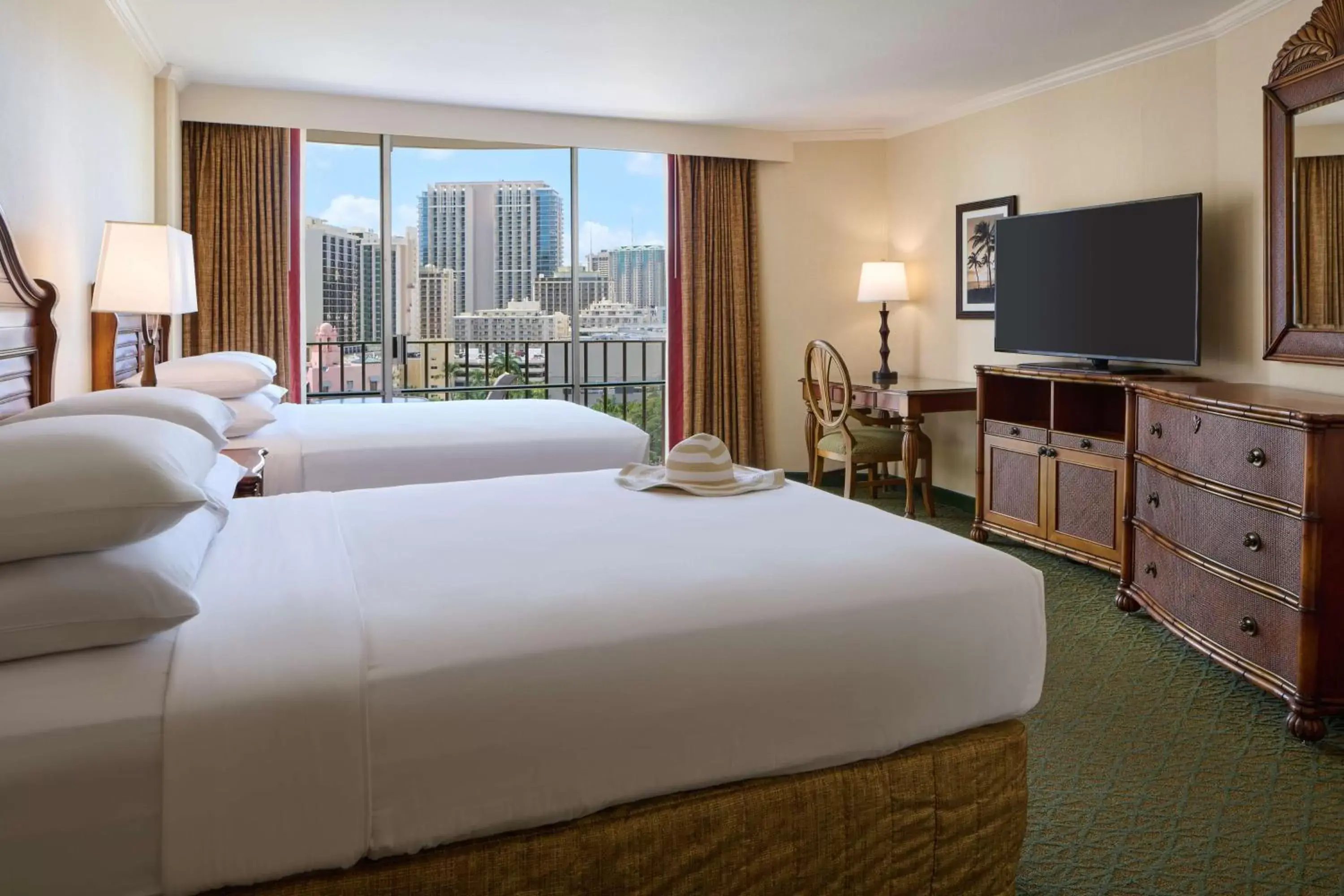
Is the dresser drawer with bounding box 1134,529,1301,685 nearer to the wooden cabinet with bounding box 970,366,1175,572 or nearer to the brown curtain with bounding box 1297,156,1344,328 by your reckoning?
the wooden cabinet with bounding box 970,366,1175,572

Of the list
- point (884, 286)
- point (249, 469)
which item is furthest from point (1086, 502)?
point (249, 469)

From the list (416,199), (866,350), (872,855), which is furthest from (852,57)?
(872,855)

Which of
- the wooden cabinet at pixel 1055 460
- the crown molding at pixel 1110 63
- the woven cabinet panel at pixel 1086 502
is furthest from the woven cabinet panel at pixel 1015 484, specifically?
the crown molding at pixel 1110 63

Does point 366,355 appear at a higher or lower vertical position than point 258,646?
higher

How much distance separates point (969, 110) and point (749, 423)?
2.34 metres

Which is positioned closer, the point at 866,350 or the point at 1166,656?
the point at 1166,656

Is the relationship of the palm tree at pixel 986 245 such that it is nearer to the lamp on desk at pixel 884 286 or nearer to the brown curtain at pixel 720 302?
the lamp on desk at pixel 884 286

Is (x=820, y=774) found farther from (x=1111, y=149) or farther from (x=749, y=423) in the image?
(x=749, y=423)

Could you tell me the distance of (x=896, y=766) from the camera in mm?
1709

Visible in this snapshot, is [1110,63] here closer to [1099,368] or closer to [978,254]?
[978,254]

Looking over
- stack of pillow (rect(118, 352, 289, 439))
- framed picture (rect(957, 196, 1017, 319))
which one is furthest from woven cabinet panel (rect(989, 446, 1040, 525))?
stack of pillow (rect(118, 352, 289, 439))

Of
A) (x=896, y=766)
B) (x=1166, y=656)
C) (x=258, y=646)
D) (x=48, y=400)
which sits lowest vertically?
(x=1166, y=656)

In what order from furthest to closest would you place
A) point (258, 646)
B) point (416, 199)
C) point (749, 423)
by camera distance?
1. point (749, 423)
2. point (416, 199)
3. point (258, 646)

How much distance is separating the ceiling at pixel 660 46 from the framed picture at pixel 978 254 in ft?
2.03
